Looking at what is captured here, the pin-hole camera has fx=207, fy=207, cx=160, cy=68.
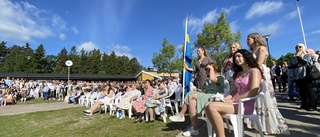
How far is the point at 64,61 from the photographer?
6334 centimetres

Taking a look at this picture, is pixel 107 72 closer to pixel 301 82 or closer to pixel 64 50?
pixel 64 50

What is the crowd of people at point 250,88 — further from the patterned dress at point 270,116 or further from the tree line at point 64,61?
the tree line at point 64,61

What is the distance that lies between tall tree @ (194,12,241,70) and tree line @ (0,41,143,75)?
152ft

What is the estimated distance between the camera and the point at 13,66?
2338 inches

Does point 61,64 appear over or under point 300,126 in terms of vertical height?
over

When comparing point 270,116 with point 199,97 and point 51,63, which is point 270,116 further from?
point 51,63

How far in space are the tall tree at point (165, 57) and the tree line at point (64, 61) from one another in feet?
110

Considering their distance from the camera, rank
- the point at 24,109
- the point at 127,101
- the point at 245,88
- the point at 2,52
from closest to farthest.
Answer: the point at 245,88 → the point at 127,101 → the point at 24,109 → the point at 2,52

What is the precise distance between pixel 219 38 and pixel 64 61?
2192 inches

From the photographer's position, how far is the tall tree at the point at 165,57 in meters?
30.9

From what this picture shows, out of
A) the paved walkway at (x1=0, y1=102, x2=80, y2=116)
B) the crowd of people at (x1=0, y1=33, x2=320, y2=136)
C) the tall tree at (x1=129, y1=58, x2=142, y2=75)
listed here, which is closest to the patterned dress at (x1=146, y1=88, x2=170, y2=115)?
the crowd of people at (x1=0, y1=33, x2=320, y2=136)

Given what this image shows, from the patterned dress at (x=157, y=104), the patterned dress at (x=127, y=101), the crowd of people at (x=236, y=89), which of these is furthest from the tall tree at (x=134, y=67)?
the crowd of people at (x=236, y=89)

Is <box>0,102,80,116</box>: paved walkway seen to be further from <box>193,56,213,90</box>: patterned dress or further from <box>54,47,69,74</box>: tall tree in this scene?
<box>54,47,69,74</box>: tall tree

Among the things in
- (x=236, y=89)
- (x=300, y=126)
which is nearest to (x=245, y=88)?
(x=236, y=89)
